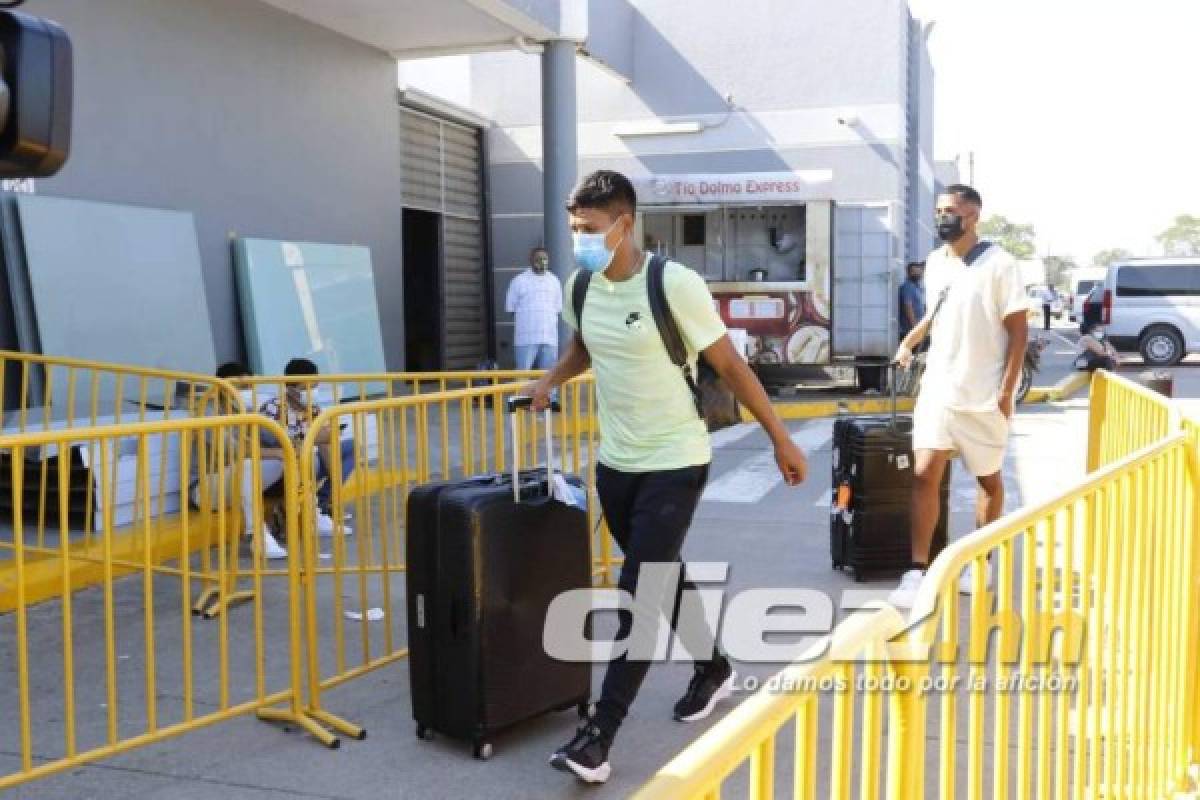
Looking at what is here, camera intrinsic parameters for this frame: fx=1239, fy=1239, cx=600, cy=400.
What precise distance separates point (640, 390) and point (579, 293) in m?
0.42

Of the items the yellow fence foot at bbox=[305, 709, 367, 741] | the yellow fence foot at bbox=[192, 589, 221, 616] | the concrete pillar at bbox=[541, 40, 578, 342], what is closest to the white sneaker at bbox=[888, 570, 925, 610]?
the yellow fence foot at bbox=[305, 709, 367, 741]

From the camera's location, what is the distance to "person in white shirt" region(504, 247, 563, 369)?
14.9m

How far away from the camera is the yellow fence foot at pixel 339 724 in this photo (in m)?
4.37

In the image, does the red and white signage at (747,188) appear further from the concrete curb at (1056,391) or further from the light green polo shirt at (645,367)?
the light green polo shirt at (645,367)

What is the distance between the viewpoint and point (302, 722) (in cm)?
444

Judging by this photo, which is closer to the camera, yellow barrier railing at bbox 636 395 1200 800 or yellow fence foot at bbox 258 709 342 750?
yellow barrier railing at bbox 636 395 1200 800

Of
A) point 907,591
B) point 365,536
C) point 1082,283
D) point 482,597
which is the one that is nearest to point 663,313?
point 482,597

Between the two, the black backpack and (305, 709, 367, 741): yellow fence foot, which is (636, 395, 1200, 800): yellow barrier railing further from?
(305, 709, 367, 741): yellow fence foot

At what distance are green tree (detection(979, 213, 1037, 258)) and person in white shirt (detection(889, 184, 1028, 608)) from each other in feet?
366

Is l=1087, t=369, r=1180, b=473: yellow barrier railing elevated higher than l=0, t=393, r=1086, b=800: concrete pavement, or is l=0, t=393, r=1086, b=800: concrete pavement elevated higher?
l=1087, t=369, r=1180, b=473: yellow barrier railing

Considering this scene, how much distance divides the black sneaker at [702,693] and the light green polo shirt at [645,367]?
2.93ft

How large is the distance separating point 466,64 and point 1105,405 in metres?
14.0

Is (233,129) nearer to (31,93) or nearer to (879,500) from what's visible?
(879,500)

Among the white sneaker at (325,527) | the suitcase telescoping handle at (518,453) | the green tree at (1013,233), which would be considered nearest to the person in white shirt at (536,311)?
the white sneaker at (325,527)
